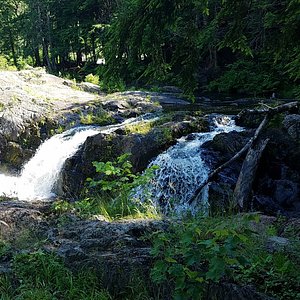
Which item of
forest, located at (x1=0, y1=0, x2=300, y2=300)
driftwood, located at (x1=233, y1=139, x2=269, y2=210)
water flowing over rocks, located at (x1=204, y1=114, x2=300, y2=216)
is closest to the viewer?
forest, located at (x1=0, y1=0, x2=300, y2=300)

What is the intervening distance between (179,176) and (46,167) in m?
5.29

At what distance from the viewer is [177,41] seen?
5840 mm

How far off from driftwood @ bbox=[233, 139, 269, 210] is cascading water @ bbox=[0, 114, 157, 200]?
16.2ft

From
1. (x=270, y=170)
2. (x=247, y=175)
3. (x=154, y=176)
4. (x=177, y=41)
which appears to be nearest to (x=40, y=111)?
(x=154, y=176)

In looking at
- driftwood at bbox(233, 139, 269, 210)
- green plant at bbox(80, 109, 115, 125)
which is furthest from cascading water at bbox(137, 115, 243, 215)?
green plant at bbox(80, 109, 115, 125)

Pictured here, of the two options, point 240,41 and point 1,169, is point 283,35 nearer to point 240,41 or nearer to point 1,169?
point 240,41

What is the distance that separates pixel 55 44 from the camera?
4169cm

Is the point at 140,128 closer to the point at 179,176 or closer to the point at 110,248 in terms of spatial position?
the point at 179,176

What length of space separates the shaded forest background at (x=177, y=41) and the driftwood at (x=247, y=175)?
59.0 inches

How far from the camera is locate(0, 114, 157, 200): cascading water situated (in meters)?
12.1

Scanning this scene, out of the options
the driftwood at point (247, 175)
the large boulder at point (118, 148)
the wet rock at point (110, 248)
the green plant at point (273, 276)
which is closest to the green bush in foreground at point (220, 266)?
the green plant at point (273, 276)

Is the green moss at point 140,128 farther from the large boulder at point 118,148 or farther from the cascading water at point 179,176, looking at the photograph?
the cascading water at point 179,176

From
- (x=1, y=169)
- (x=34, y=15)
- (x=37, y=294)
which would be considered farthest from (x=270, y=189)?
(x=34, y=15)

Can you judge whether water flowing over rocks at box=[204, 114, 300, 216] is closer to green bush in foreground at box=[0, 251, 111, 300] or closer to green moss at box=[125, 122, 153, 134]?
green moss at box=[125, 122, 153, 134]
